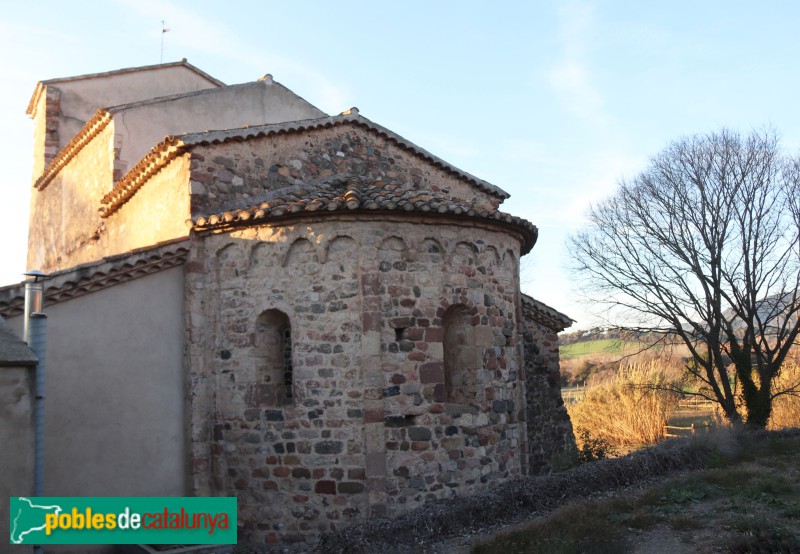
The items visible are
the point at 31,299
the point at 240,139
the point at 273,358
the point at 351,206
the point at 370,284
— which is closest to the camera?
the point at 31,299

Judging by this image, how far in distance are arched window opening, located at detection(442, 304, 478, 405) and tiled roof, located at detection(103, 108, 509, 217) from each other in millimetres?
3700

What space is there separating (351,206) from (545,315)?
19.6ft

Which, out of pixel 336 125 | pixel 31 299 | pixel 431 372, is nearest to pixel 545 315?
pixel 431 372

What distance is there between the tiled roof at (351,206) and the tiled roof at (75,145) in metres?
4.98

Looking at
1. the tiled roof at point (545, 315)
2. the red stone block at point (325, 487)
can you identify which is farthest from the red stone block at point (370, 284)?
the tiled roof at point (545, 315)

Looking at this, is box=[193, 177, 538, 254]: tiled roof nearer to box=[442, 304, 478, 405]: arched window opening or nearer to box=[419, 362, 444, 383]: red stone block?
box=[442, 304, 478, 405]: arched window opening

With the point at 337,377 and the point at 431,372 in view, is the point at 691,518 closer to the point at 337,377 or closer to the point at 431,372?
the point at 431,372

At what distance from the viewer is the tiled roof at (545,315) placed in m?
12.3

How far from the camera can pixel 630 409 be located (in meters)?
19.3

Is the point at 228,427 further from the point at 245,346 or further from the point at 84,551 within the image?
the point at 84,551

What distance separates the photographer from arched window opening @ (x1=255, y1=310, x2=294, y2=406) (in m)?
8.46

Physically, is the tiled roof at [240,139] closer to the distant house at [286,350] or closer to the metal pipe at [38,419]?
the distant house at [286,350]

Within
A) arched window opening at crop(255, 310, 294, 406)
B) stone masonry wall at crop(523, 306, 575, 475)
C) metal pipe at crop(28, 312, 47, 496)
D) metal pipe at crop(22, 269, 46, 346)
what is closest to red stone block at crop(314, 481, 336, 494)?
arched window opening at crop(255, 310, 294, 406)

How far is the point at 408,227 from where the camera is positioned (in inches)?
335
